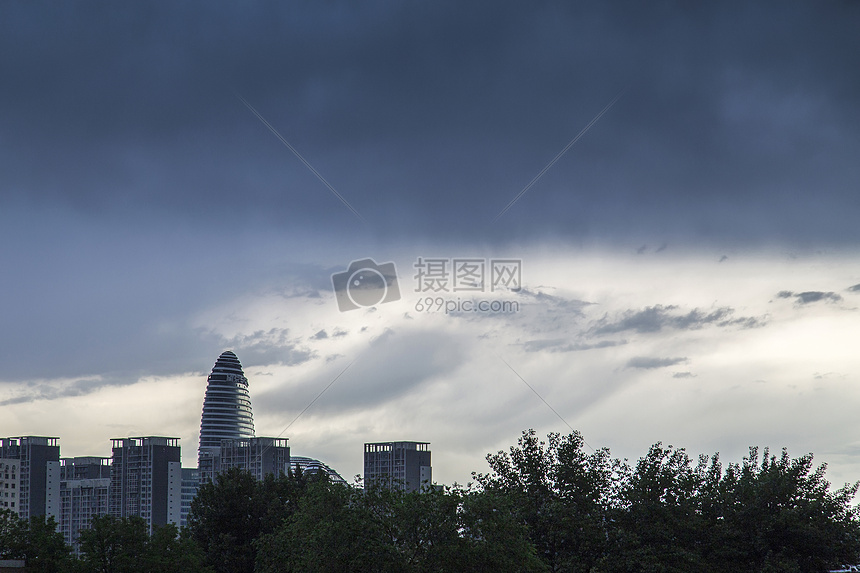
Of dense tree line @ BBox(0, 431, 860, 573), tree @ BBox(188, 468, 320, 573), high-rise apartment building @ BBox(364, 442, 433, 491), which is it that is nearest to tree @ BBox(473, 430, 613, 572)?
dense tree line @ BBox(0, 431, 860, 573)

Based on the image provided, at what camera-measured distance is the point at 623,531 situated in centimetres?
3388

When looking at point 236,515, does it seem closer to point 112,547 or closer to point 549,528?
point 112,547

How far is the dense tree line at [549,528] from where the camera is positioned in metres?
29.9

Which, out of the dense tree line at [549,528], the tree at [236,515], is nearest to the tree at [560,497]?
the dense tree line at [549,528]

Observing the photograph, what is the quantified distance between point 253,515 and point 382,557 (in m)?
18.4

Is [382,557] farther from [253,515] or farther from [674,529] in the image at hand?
[253,515]

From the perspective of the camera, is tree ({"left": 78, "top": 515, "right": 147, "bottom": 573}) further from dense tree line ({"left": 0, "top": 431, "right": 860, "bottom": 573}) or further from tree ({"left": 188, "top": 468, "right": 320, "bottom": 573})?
tree ({"left": 188, "top": 468, "right": 320, "bottom": 573})

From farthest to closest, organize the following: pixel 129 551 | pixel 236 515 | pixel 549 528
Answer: pixel 236 515
pixel 129 551
pixel 549 528

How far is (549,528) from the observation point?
34.6 meters

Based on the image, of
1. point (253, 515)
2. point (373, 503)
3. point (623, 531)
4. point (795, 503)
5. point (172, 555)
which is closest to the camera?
point (373, 503)

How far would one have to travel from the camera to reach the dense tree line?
29.9 metres

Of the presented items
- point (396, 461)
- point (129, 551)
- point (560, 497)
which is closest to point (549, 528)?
point (560, 497)

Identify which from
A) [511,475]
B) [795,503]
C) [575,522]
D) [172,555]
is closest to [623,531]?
[575,522]

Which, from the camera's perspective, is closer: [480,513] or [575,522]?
[480,513]
